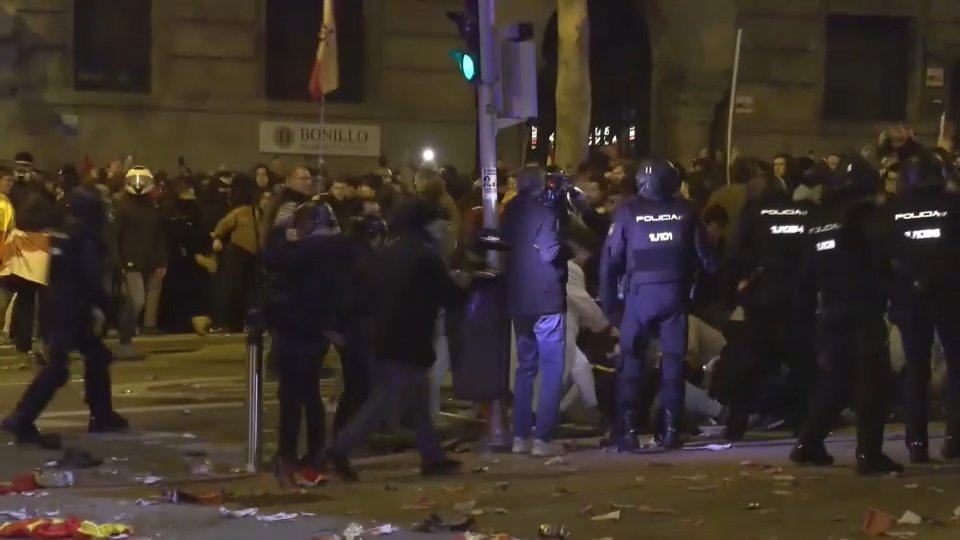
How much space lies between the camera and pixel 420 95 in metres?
26.1

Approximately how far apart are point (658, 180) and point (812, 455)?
2.06 m

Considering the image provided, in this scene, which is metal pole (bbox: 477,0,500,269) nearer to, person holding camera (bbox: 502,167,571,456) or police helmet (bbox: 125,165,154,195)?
person holding camera (bbox: 502,167,571,456)

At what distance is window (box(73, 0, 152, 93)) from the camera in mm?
24828

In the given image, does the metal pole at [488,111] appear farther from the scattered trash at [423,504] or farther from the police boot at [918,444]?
the police boot at [918,444]

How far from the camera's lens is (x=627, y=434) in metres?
11.9

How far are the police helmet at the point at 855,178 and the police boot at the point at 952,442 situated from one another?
1655 millimetres

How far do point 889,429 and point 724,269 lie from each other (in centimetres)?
177

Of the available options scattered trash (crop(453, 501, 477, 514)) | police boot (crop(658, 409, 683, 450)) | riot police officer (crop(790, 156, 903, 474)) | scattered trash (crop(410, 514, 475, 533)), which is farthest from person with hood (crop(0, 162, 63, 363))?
riot police officer (crop(790, 156, 903, 474))

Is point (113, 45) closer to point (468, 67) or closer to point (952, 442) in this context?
→ point (468, 67)

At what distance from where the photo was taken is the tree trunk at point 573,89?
19.5 meters

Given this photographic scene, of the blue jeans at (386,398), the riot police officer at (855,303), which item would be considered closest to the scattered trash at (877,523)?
the riot police officer at (855,303)

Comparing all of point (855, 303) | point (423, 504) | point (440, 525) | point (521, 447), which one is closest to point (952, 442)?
point (855, 303)

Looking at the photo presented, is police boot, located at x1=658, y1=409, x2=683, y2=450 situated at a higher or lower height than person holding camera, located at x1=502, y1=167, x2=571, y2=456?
lower

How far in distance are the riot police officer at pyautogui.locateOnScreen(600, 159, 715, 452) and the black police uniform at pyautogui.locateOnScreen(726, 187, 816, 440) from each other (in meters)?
0.60
